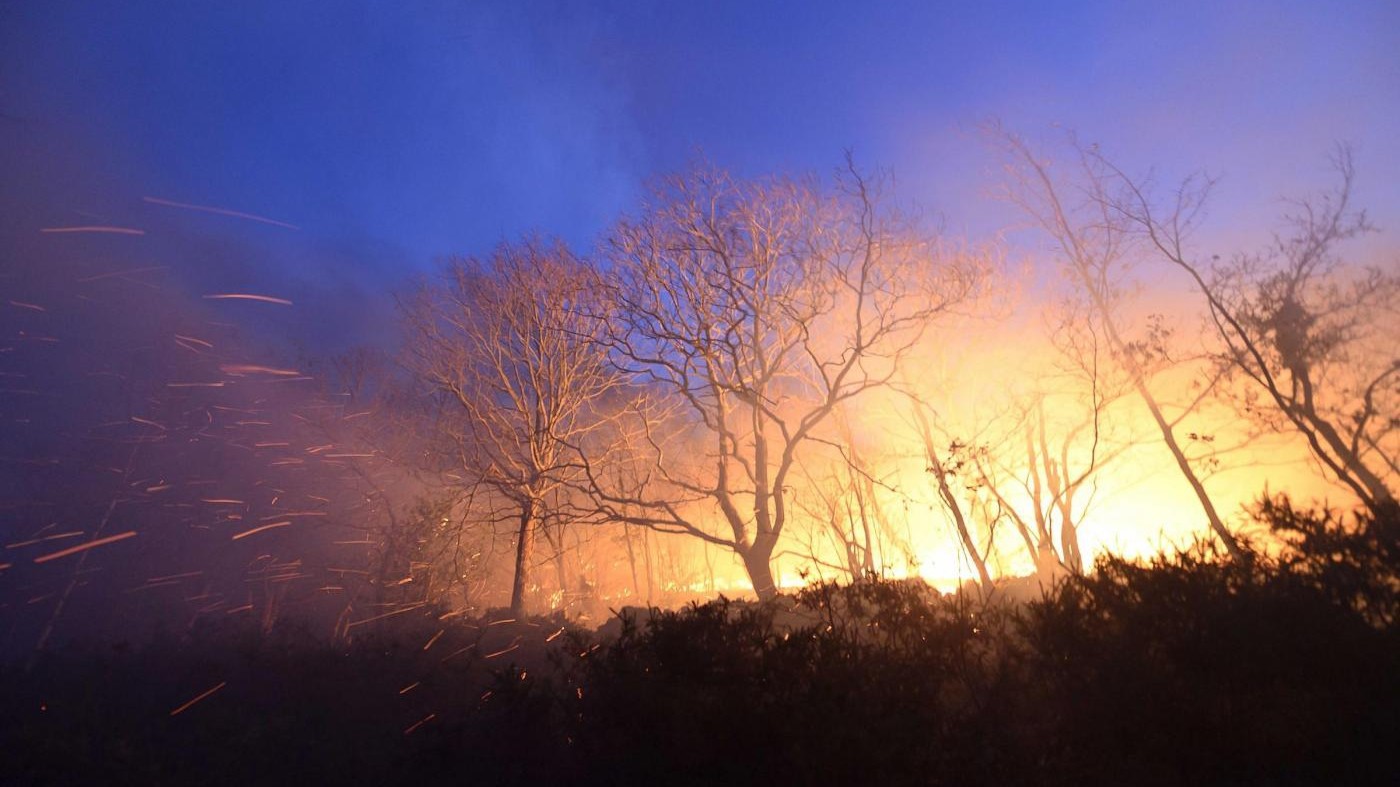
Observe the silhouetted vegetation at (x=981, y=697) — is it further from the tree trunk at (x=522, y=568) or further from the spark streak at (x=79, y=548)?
the spark streak at (x=79, y=548)

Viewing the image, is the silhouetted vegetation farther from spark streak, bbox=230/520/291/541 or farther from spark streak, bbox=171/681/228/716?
spark streak, bbox=230/520/291/541

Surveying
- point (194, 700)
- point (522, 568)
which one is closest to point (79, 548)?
point (522, 568)

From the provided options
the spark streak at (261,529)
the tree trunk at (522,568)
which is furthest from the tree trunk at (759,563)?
the spark streak at (261,529)

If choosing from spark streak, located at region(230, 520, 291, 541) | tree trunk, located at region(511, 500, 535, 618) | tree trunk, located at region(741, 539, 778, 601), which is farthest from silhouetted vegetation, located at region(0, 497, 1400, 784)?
spark streak, located at region(230, 520, 291, 541)

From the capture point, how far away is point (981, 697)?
12.2 ft

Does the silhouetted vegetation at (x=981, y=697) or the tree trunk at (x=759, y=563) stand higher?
the tree trunk at (x=759, y=563)

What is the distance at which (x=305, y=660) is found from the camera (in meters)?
8.57

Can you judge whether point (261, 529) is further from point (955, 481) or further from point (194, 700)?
point (955, 481)

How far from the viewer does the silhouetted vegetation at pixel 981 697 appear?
9.47 ft

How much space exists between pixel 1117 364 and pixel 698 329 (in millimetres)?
11458

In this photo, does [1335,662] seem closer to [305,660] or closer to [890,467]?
[305,660]

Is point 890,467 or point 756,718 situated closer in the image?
point 756,718

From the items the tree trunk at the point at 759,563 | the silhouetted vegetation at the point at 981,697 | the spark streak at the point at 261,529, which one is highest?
the spark streak at the point at 261,529

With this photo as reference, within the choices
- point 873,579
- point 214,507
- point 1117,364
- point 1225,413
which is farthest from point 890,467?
point 214,507
